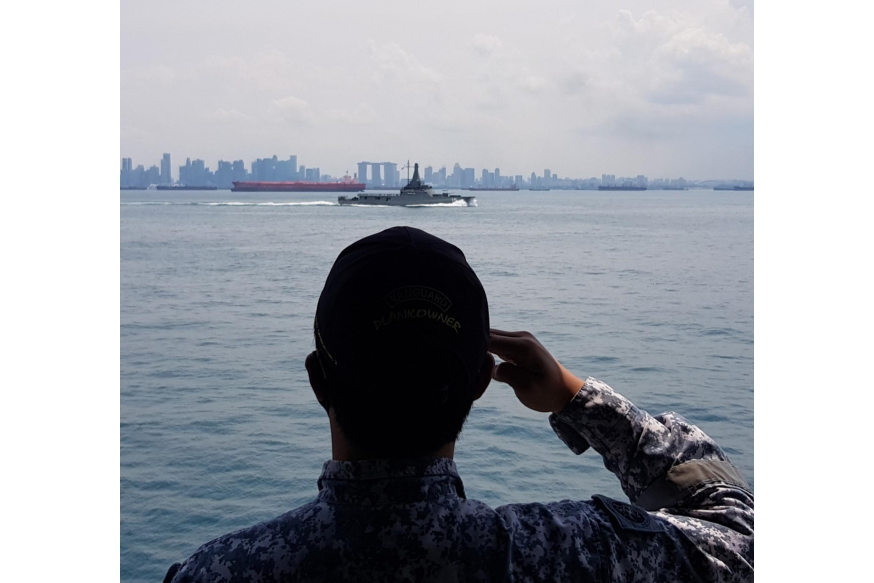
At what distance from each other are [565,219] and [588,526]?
36965mm

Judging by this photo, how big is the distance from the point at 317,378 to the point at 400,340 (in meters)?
0.08

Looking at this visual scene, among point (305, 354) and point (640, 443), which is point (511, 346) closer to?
point (640, 443)

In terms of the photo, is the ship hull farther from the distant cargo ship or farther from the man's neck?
the man's neck

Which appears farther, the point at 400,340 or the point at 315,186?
the point at 315,186

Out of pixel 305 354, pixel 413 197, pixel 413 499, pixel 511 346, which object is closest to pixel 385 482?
pixel 413 499

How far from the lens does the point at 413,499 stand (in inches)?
21.5

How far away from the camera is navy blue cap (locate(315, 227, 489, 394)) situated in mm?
528

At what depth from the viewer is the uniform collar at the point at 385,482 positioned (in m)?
0.55

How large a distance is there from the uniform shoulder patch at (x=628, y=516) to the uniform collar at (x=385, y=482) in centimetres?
11

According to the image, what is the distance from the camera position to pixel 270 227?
30312mm

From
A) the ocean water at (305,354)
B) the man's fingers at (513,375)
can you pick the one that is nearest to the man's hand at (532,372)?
the man's fingers at (513,375)

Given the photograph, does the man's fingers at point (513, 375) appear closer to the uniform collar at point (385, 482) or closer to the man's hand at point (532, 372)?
the man's hand at point (532, 372)

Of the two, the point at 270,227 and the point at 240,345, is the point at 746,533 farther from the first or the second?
the point at 270,227
